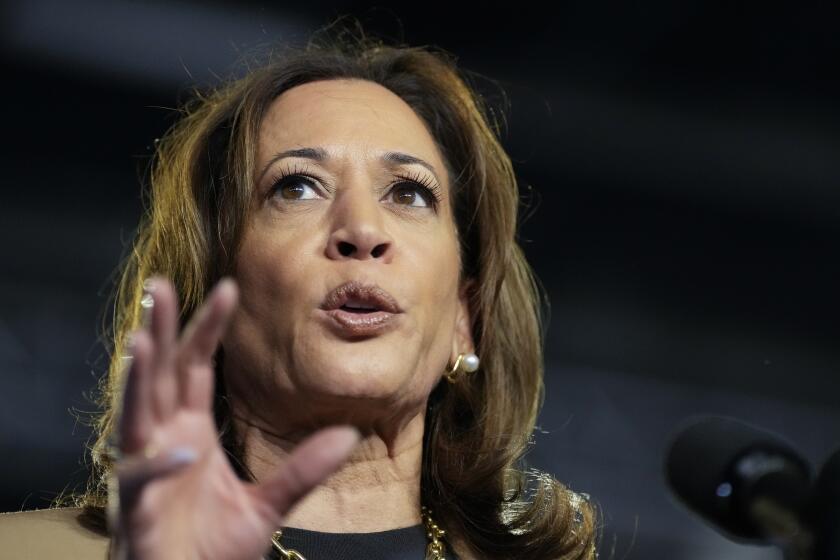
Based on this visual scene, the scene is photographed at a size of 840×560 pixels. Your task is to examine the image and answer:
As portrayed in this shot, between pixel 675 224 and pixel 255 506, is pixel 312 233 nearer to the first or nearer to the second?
pixel 255 506

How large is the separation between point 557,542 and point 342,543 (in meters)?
0.50

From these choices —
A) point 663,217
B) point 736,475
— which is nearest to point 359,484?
point 736,475

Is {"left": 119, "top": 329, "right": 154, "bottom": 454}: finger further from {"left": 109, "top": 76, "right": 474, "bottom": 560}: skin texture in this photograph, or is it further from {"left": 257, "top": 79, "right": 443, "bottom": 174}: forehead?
{"left": 257, "top": 79, "right": 443, "bottom": 174}: forehead

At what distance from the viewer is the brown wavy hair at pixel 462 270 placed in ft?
7.72

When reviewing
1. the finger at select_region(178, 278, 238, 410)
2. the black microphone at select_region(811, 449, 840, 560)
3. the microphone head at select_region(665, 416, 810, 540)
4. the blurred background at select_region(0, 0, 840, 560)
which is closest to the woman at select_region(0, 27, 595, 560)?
the blurred background at select_region(0, 0, 840, 560)

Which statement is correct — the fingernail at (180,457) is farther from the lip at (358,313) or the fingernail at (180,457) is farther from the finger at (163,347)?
the lip at (358,313)

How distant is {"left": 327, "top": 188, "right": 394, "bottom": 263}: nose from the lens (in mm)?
2125

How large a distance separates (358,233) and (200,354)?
83cm

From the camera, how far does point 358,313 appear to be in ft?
6.89

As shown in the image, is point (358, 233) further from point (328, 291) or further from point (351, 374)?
point (351, 374)

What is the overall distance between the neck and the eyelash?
0.45m

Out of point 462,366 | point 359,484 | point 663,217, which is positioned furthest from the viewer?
point 663,217

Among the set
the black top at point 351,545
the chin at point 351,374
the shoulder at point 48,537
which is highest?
the chin at point 351,374

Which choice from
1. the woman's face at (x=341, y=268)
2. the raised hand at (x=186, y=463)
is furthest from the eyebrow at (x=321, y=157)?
the raised hand at (x=186, y=463)
